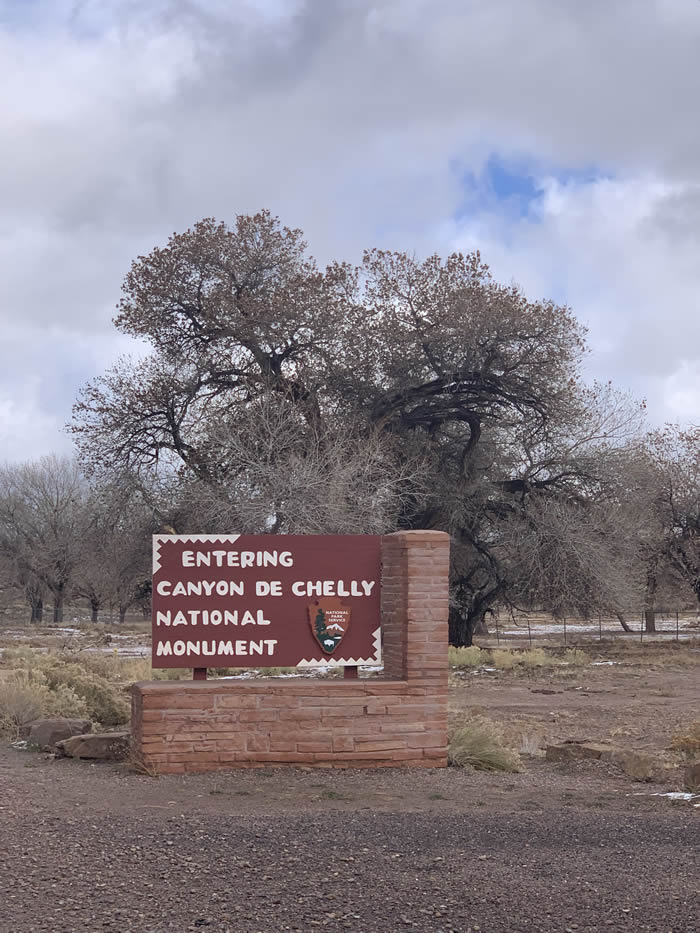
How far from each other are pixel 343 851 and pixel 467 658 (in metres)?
20.6

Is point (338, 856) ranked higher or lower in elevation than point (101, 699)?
lower

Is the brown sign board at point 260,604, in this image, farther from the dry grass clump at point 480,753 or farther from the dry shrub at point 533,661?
the dry shrub at point 533,661

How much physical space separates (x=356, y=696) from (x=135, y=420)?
20871 millimetres

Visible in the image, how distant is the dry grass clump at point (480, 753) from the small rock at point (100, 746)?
3429mm

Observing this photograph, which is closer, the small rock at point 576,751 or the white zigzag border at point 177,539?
the white zigzag border at point 177,539

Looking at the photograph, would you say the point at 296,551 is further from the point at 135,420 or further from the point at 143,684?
the point at 135,420


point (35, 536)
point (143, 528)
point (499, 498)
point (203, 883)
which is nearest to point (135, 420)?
point (143, 528)

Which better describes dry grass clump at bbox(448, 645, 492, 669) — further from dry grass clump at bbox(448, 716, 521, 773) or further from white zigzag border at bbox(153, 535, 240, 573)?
white zigzag border at bbox(153, 535, 240, 573)

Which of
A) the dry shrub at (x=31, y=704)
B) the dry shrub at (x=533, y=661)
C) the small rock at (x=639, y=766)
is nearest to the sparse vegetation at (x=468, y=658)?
the dry shrub at (x=533, y=661)

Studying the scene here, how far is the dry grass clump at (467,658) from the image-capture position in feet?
88.2

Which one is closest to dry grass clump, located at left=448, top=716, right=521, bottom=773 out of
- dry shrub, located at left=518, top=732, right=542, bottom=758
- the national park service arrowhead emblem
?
dry shrub, located at left=518, top=732, right=542, bottom=758

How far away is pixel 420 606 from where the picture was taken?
10734 millimetres

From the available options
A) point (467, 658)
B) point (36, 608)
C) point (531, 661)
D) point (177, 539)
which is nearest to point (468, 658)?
point (467, 658)

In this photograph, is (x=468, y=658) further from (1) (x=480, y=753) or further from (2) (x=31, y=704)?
(1) (x=480, y=753)
